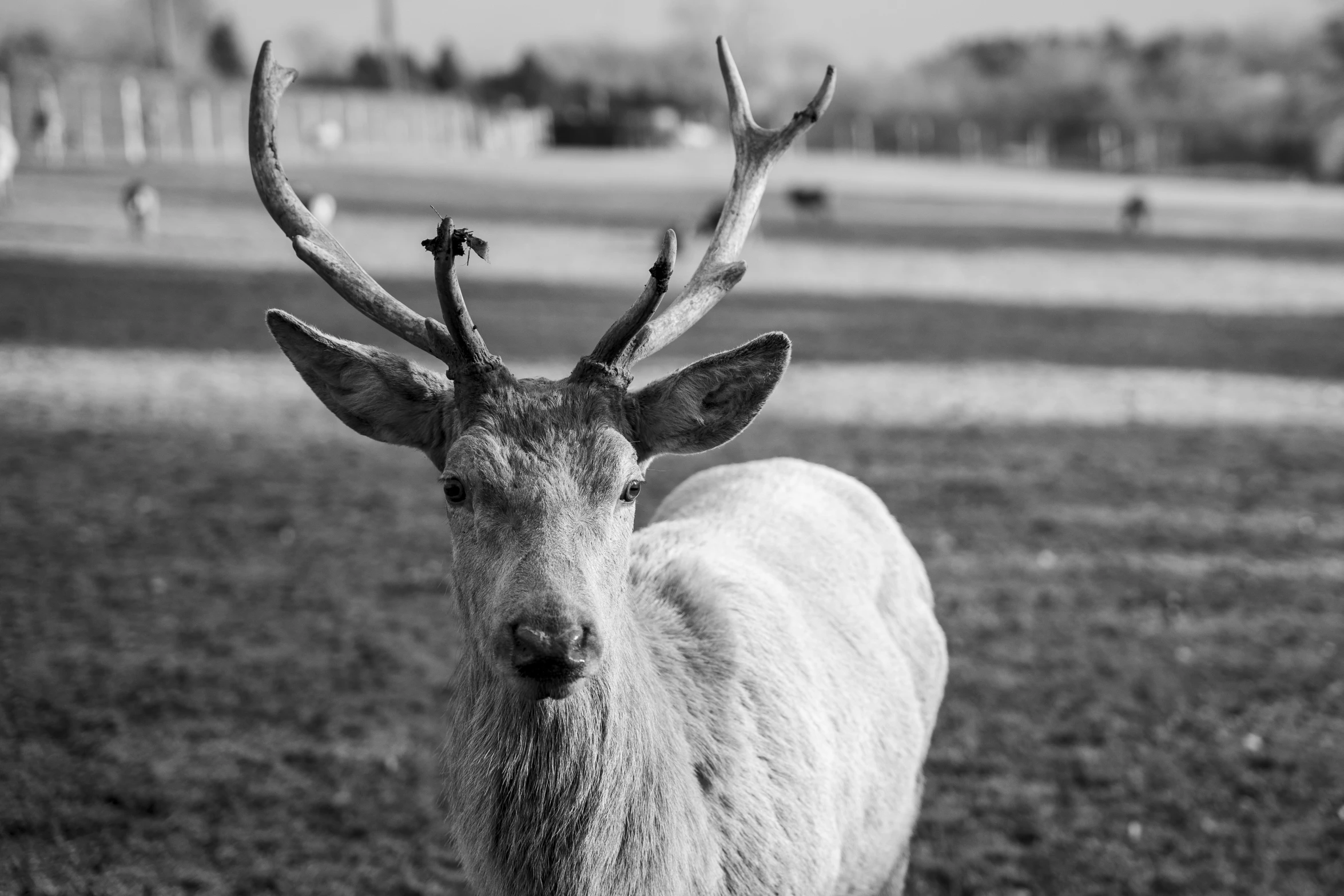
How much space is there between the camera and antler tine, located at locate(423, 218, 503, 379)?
9.31 feet

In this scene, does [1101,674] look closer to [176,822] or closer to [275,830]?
[275,830]

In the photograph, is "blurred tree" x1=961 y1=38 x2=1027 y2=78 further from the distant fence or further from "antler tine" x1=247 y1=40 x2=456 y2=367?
"antler tine" x1=247 y1=40 x2=456 y2=367

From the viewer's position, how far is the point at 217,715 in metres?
5.46

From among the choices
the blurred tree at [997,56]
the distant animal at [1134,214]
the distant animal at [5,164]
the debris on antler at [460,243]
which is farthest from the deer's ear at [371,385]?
the blurred tree at [997,56]

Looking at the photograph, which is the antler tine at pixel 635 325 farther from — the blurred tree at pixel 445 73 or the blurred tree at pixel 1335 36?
the blurred tree at pixel 445 73

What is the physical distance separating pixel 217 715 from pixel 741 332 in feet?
35.1

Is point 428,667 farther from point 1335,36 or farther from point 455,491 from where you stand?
point 1335,36

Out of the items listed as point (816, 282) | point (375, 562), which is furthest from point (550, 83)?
point (375, 562)

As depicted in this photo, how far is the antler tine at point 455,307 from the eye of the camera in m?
2.84

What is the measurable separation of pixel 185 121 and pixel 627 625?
150 ft

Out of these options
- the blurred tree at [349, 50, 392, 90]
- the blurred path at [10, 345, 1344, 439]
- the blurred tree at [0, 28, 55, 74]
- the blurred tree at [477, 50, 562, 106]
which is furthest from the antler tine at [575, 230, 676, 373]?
the blurred tree at [477, 50, 562, 106]

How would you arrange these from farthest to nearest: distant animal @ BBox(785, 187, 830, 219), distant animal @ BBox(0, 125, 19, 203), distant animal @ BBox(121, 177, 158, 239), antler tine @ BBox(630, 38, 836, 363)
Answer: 1. distant animal @ BBox(785, 187, 830, 219)
2. distant animal @ BBox(0, 125, 19, 203)
3. distant animal @ BBox(121, 177, 158, 239)
4. antler tine @ BBox(630, 38, 836, 363)

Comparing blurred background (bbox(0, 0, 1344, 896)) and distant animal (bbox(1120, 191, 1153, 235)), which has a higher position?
distant animal (bbox(1120, 191, 1153, 235))

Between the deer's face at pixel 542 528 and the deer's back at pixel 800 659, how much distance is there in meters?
0.55
